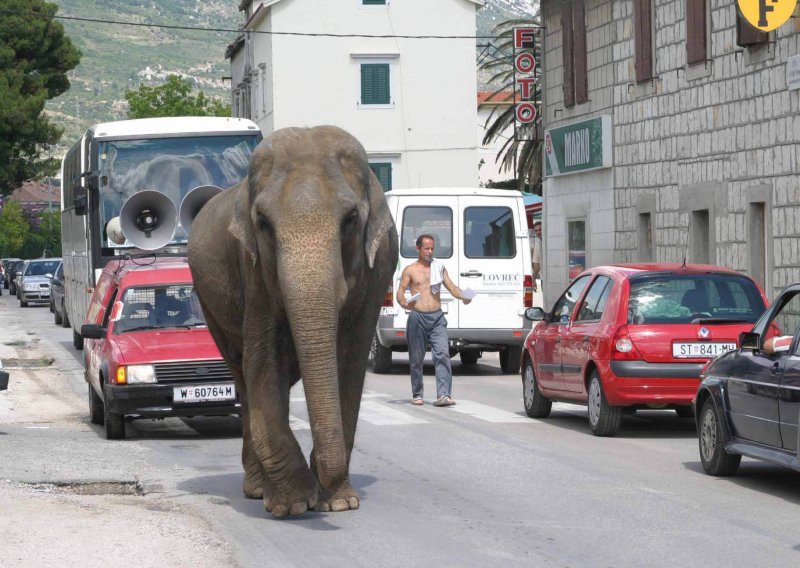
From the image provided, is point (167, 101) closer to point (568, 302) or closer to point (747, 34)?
point (747, 34)

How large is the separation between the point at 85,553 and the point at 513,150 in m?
58.3

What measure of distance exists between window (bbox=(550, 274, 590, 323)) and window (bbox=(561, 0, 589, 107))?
18915mm

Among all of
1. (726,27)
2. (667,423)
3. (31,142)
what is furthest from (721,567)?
(31,142)

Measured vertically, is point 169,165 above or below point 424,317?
above

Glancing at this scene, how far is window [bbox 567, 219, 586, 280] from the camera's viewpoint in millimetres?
35969

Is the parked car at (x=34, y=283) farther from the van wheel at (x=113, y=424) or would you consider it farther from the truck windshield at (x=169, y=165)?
the van wheel at (x=113, y=424)

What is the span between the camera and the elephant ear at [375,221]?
991 centimetres

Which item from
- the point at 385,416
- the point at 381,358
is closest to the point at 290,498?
the point at 385,416

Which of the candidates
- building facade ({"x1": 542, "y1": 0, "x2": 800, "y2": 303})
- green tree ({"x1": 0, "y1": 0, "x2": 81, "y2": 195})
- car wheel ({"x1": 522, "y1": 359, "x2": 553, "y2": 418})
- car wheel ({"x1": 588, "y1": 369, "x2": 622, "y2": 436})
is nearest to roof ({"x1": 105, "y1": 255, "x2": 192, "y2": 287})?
car wheel ({"x1": 522, "y1": 359, "x2": 553, "y2": 418})

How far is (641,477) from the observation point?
12.0 meters

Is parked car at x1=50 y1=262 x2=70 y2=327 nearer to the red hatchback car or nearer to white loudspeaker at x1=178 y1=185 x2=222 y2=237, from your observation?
white loudspeaker at x1=178 y1=185 x2=222 y2=237

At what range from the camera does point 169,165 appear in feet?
78.3

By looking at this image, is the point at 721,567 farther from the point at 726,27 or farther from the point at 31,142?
the point at 31,142

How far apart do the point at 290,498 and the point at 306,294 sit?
57.3 inches
